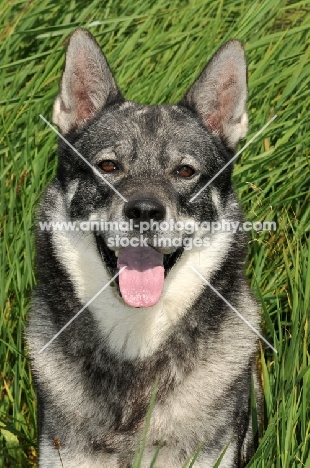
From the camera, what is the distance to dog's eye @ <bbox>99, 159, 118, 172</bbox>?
12.1ft

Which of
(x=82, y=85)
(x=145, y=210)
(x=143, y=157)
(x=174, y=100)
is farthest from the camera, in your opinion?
(x=174, y=100)

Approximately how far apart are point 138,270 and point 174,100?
62.9 inches

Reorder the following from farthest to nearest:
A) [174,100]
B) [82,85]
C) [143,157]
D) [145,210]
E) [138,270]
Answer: [174,100]
[82,85]
[143,157]
[138,270]
[145,210]

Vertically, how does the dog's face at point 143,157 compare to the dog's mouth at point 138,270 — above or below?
above

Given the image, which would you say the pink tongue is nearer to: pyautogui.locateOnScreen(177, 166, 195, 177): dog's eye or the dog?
the dog

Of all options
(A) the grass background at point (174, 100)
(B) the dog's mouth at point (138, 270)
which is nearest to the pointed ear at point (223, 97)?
(A) the grass background at point (174, 100)

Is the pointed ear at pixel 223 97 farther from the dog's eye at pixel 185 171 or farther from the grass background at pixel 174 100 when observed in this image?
the grass background at pixel 174 100

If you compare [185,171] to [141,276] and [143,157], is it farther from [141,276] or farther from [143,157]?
[141,276]

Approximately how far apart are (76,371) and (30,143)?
1.54m

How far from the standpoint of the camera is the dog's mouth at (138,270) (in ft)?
11.3

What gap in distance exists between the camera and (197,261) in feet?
11.9

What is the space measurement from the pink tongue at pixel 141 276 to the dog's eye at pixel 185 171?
41 cm

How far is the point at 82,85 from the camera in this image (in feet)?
12.8

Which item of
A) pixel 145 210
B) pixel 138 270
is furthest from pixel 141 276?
pixel 145 210
